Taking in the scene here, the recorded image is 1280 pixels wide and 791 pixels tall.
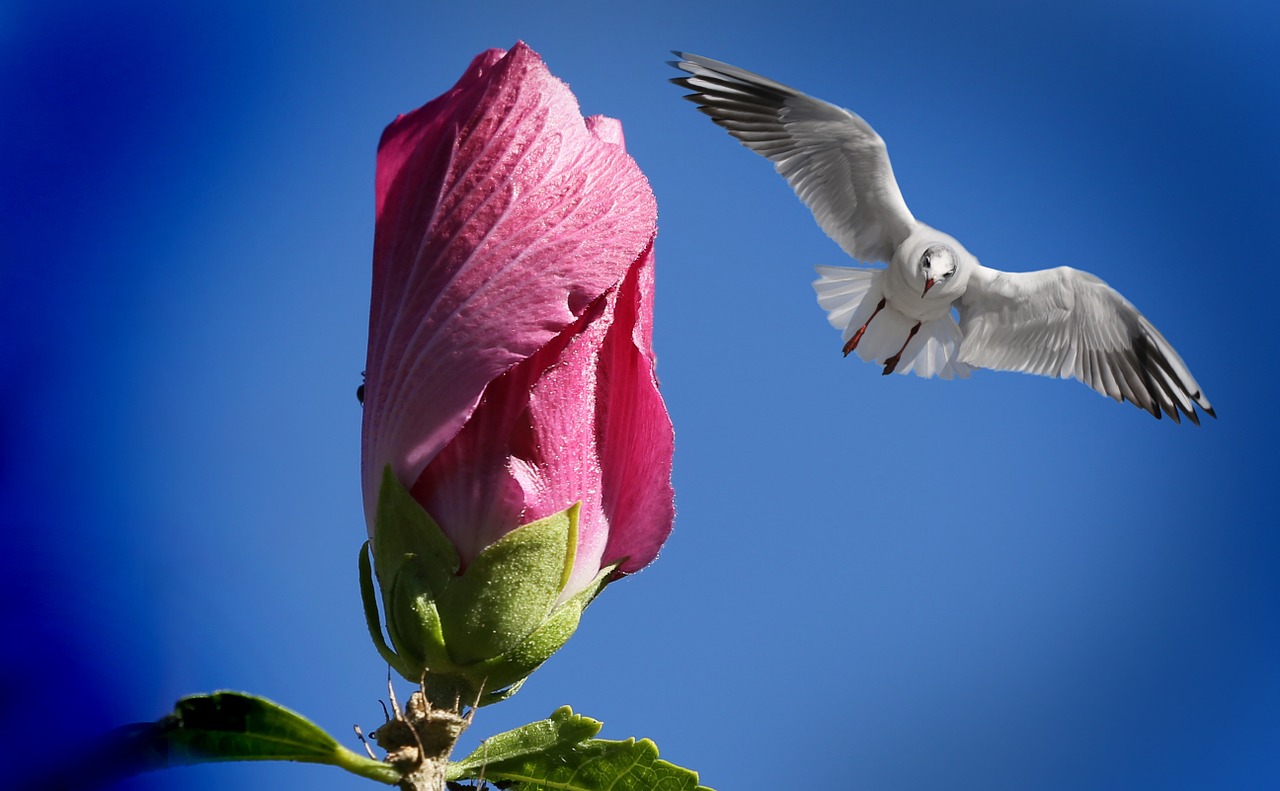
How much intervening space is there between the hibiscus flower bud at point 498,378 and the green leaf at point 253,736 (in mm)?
99

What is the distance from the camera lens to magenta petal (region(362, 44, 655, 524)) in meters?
0.71

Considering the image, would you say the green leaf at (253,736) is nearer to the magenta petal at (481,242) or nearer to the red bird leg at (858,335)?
the magenta petal at (481,242)

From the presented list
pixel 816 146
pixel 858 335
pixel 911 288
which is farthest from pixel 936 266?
pixel 816 146

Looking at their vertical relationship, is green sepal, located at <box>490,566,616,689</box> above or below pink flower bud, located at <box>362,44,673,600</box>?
below

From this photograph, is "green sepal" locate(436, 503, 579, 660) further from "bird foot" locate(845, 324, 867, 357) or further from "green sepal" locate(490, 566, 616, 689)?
"bird foot" locate(845, 324, 867, 357)

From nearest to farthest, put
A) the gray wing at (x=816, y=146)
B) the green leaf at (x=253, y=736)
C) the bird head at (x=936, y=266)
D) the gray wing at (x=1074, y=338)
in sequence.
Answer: the green leaf at (x=253, y=736)
the bird head at (x=936, y=266)
the gray wing at (x=816, y=146)
the gray wing at (x=1074, y=338)

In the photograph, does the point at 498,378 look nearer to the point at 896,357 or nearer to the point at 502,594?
the point at 502,594

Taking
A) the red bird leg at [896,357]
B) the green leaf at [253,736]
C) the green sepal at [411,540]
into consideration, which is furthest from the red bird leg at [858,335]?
the green leaf at [253,736]

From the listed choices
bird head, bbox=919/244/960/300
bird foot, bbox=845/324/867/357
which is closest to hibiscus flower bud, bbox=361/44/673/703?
bird head, bbox=919/244/960/300

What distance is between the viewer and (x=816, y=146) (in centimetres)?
428

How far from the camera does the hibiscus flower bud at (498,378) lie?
2.34 ft

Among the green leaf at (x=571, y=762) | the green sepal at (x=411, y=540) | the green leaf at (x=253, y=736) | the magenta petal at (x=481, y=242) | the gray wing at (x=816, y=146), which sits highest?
the gray wing at (x=816, y=146)

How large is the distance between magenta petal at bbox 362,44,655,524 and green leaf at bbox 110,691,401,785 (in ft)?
0.52

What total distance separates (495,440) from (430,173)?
0.53 feet
